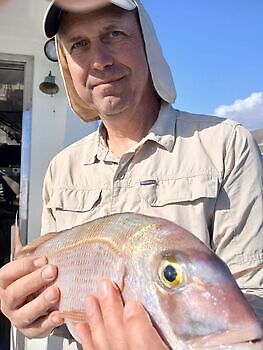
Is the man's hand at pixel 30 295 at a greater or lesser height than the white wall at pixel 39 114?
lesser

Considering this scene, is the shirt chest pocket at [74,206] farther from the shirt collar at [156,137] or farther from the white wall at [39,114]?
the white wall at [39,114]

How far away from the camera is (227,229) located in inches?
71.6

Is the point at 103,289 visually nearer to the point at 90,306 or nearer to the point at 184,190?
the point at 90,306

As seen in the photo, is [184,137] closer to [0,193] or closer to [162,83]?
[162,83]

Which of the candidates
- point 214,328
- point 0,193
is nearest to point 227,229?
point 214,328

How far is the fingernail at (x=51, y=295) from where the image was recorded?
1.67m

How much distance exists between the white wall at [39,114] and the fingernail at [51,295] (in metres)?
2.45

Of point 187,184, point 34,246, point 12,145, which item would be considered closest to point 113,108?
point 187,184

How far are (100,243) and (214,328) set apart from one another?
50 centimetres

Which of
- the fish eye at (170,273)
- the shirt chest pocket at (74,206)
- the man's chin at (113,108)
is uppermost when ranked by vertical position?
the man's chin at (113,108)

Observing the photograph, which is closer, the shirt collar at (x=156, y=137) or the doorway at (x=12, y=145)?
the shirt collar at (x=156, y=137)

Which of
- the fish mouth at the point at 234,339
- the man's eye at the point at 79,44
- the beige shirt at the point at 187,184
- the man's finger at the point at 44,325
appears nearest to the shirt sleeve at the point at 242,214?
the beige shirt at the point at 187,184

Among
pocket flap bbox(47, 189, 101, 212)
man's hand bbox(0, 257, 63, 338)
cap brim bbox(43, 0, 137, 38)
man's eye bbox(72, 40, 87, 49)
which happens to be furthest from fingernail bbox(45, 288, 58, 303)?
cap brim bbox(43, 0, 137, 38)

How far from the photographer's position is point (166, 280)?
51.3 inches
